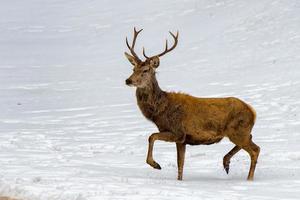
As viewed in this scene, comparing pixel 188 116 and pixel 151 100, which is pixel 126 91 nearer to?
pixel 151 100

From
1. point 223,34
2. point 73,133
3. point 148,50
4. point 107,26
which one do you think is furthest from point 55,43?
point 73,133

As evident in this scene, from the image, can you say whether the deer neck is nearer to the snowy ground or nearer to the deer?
the deer

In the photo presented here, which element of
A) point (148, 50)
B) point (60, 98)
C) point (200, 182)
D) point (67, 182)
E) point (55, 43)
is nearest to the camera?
point (67, 182)

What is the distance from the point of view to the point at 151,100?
11.3 m

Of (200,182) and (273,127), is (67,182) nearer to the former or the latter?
(200,182)

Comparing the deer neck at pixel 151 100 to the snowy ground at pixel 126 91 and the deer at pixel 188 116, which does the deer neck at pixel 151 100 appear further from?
the snowy ground at pixel 126 91

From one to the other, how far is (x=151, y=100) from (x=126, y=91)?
12985 mm

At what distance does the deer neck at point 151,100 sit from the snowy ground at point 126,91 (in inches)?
38.4

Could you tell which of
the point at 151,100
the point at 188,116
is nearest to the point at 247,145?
the point at 188,116

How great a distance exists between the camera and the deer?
11.1 m

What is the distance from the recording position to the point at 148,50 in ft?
103

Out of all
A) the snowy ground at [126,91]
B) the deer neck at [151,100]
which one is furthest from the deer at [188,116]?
the snowy ground at [126,91]

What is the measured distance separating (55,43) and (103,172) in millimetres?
24716

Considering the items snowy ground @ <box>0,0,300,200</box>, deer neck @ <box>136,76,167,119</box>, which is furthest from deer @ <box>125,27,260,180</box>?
snowy ground @ <box>0,0,300,200</box>
